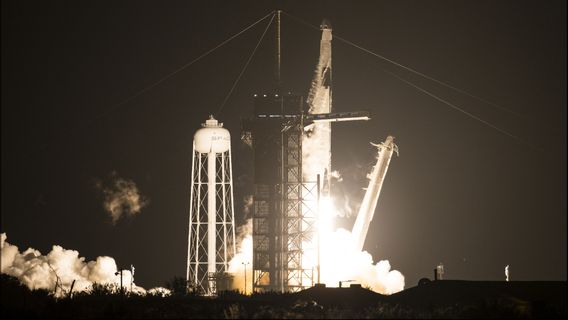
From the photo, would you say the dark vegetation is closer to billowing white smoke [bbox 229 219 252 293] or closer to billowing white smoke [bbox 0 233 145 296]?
billowing white smoke [bbox 0 233 145 296]

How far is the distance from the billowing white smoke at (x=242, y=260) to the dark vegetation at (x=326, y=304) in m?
25.3

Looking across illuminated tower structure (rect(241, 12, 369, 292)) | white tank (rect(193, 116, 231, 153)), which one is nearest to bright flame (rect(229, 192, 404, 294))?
illuminated tower structure (rect(241, 12, 369, 292))

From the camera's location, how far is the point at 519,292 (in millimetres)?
103688

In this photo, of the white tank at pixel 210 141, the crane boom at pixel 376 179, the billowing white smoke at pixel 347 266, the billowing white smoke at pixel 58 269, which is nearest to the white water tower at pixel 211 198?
the white tank at pixel 210 141

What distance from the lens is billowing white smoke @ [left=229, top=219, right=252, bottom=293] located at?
446 feet

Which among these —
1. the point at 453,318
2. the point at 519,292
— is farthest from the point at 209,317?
the point at 519,292

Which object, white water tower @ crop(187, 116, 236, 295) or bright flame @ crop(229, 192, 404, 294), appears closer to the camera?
white water tower @ crop(187, 116, 236, 295)

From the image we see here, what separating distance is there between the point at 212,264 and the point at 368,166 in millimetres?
17216

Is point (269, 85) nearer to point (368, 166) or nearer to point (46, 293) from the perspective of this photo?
point (368, 166)

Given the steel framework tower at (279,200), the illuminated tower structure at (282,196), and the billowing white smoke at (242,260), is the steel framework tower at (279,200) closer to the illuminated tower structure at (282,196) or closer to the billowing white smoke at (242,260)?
the illuminated tower structure at (282,196)

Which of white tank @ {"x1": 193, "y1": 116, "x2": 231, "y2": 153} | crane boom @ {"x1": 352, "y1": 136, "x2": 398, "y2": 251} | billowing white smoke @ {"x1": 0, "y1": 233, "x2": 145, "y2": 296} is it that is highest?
white tank @ {"x1": 193, "y1": 116, "x2": 231, "y2": 153}

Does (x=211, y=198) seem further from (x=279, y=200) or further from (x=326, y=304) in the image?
(x=326, y=304)

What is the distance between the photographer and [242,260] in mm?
140625

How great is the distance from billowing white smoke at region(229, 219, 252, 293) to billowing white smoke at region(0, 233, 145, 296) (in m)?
8.93
